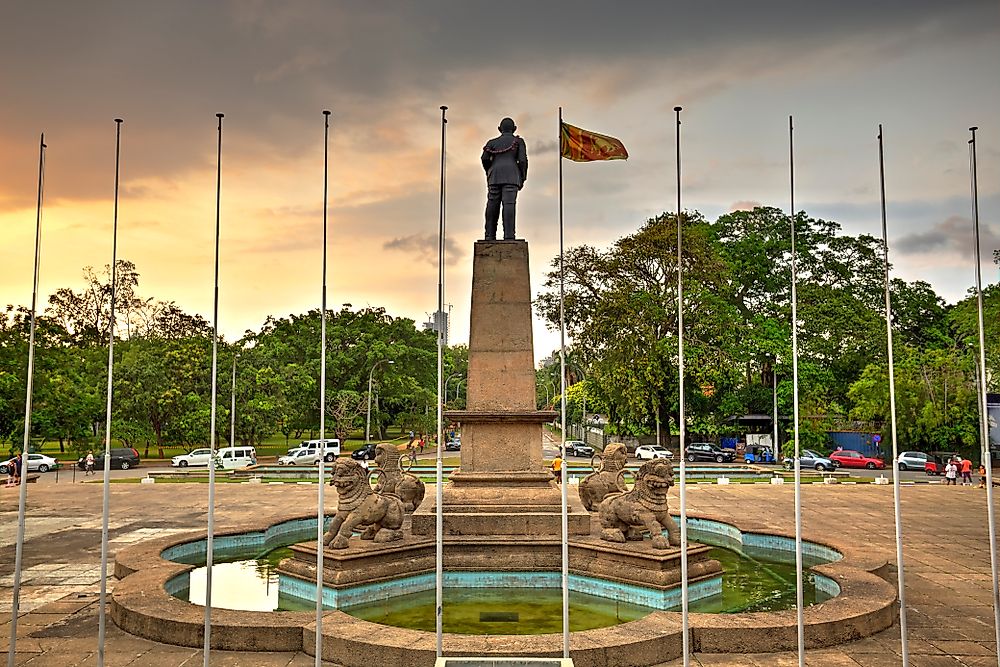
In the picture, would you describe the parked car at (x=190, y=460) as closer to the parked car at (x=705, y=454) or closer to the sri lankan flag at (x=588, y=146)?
the parked car at (x=705, y=454)

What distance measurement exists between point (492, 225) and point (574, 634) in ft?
23.6

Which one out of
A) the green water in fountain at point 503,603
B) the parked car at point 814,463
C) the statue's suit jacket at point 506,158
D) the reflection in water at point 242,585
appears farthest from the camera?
the parked car at point 814,463

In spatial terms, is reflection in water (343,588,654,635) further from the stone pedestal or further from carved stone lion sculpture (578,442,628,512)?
carved stone lion sculpture (578,442,628,512)

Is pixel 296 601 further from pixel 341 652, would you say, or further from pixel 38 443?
Answer: pixel 38 443

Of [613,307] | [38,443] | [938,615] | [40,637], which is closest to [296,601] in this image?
[40,637]

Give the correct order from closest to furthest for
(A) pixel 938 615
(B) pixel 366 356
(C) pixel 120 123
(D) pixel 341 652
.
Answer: (D) pixel 341 652 < (C) pixel 120 123 < (A) pixel 938 615 < (B) pixel 366 356

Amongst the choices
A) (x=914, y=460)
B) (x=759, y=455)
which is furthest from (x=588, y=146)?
(x=759, y=455)

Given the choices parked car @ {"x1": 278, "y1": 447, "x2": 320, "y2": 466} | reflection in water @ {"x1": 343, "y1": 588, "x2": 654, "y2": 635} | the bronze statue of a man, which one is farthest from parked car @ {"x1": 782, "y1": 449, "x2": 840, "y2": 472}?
reflection in water @ {"x1": 343, "y1": 588, "x2": 654, "y2": 635}

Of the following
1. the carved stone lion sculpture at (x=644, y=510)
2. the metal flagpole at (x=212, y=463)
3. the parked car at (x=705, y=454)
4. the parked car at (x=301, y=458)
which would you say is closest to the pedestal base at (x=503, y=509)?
the carved stone lion sculpture at (x=644, y=510)

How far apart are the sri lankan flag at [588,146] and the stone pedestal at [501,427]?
362 cm

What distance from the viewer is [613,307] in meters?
39.8

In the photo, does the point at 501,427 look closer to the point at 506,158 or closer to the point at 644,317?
the point at 506,158

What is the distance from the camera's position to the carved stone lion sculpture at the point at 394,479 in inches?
429

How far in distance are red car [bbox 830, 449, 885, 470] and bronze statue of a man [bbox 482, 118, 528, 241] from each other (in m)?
32.3
